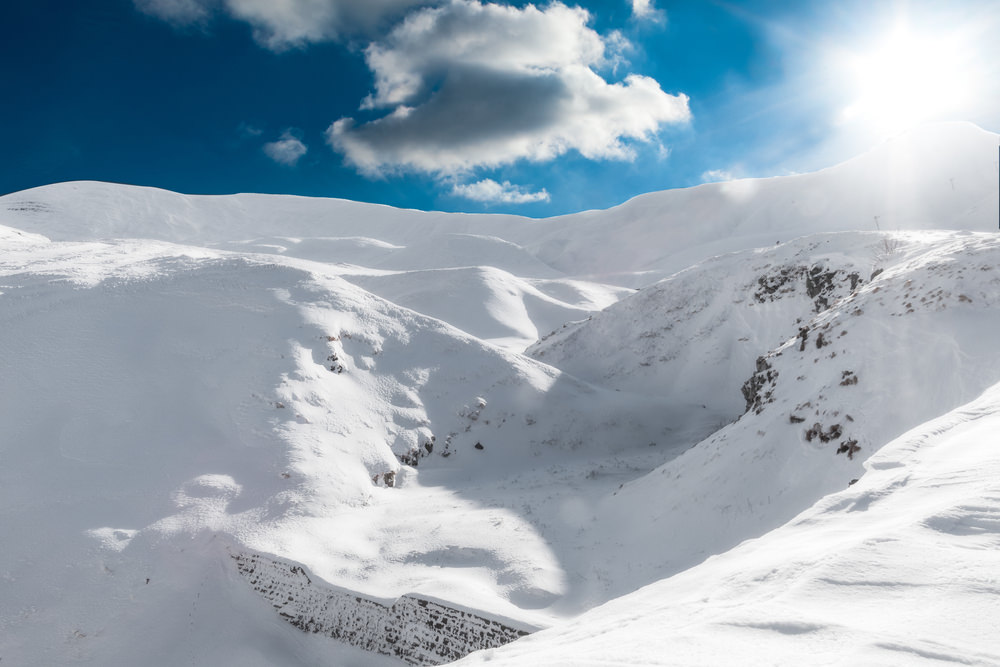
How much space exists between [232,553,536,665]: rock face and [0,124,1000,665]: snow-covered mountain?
48 millimetres

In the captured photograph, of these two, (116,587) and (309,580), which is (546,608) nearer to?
(309,580)

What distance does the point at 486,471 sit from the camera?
19766 millimetres

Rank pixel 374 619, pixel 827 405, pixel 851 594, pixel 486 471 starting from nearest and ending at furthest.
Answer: pixel 851 594 → pixel 374 619 → pixel 827 405 → pixel 486 471

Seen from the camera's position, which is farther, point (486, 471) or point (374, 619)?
point (486, 471)

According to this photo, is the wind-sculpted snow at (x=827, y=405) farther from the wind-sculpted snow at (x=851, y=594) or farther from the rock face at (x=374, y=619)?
the wind-sculpted snow at (x=851, y=594)

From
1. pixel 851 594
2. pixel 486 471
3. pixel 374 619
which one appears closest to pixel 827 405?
pixel 851 594

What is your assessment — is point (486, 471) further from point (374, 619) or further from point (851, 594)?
point (851, 594)

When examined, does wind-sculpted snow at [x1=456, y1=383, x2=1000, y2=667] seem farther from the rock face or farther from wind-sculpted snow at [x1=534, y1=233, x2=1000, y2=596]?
wind-sculpted snow at [x1=534, y1=233, x2=1000, y2=596]

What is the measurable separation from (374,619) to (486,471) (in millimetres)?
8984

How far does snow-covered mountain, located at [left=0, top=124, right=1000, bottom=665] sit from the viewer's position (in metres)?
5.25

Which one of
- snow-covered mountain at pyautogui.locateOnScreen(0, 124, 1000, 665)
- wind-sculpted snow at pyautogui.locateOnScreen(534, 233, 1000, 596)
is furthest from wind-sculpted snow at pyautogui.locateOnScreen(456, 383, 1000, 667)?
wind-sculpted snow at pyautogui.locateOnScreen(534, 233, 1000, 596)

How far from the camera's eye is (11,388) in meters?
15.8

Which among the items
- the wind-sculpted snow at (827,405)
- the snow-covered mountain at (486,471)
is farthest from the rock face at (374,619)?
the wind-sculpted snow at (827,405)

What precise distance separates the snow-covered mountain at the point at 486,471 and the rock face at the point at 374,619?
5cm
